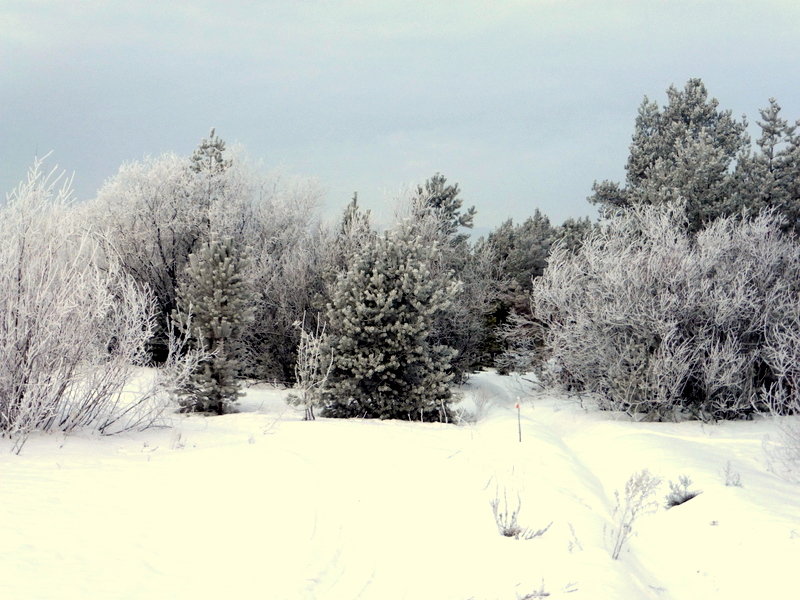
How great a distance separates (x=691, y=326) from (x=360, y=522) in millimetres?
11341

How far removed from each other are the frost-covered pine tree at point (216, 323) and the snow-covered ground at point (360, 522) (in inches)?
164

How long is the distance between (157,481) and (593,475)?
6.58m

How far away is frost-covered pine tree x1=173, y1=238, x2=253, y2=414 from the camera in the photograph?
1498cm

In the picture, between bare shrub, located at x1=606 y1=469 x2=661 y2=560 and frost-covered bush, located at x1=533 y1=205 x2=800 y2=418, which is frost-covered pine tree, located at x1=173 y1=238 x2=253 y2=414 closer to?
frost-covered bush, located at x1=533 y1=205 x2=800 y2=418

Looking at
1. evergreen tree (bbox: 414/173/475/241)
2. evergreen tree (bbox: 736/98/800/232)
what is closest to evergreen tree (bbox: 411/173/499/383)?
evergreen tree (bbox: 414/173/475/241)

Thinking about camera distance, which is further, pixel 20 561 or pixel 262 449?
pixel 262 449

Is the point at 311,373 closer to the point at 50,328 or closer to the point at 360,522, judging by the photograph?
the point at 50,328

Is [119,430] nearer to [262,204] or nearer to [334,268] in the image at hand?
[334,268]

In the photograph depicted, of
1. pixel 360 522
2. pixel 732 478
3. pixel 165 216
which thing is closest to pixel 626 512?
pixel 732 478

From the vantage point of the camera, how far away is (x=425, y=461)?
363 inches

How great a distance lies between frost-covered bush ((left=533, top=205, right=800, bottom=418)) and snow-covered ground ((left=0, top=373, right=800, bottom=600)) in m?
4.12

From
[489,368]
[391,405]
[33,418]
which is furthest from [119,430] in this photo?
[489,368]

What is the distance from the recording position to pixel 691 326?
50.5ft

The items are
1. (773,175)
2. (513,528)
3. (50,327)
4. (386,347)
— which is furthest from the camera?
(773,175)
